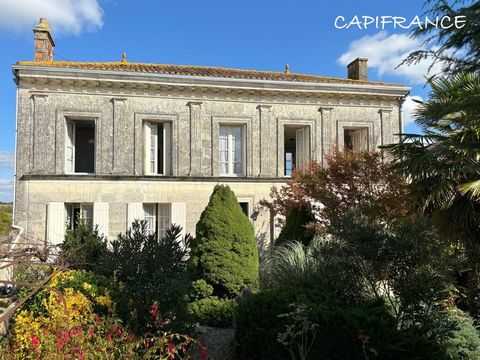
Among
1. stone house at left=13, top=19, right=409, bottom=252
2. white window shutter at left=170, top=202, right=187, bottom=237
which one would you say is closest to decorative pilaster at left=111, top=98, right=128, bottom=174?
stone house at left=13, top=19, right=409, bottom=252

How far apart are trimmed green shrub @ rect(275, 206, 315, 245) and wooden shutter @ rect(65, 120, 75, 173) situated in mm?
7447

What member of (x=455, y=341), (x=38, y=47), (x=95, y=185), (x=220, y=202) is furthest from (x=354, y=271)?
(x=38, y=47)

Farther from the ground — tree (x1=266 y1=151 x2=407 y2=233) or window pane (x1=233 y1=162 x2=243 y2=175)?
window pane (x1=233 y1=162 x2=243 y2=175)

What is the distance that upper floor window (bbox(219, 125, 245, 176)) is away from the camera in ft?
48.2

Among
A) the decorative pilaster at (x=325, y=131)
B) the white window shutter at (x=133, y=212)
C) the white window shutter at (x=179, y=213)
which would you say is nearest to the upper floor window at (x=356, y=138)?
the decorative pilaster at (x=325, y=131)

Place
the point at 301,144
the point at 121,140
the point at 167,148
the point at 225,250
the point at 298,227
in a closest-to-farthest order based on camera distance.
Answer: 1. the point at 225,250
2. the point at 298,227
3. the point at 121,140
4. the point at 167,148
5. the point at 301,144

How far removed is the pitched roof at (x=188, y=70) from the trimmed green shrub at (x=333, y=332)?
10.5 m

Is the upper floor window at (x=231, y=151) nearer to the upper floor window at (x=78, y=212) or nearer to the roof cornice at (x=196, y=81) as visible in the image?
the roof cornice at (x=196, y=81)

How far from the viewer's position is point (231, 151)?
48.5 ft

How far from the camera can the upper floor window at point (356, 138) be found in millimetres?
15596

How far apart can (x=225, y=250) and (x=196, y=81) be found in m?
7.89

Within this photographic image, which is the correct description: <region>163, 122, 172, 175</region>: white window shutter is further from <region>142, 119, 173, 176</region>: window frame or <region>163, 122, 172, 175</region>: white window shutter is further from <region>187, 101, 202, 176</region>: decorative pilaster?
<region>187, 101, 202, 176</region>: decorative pilaster

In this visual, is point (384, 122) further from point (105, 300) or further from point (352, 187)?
point (105, 300)

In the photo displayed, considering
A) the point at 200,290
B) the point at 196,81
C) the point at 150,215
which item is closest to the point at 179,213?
the point at 150,215
